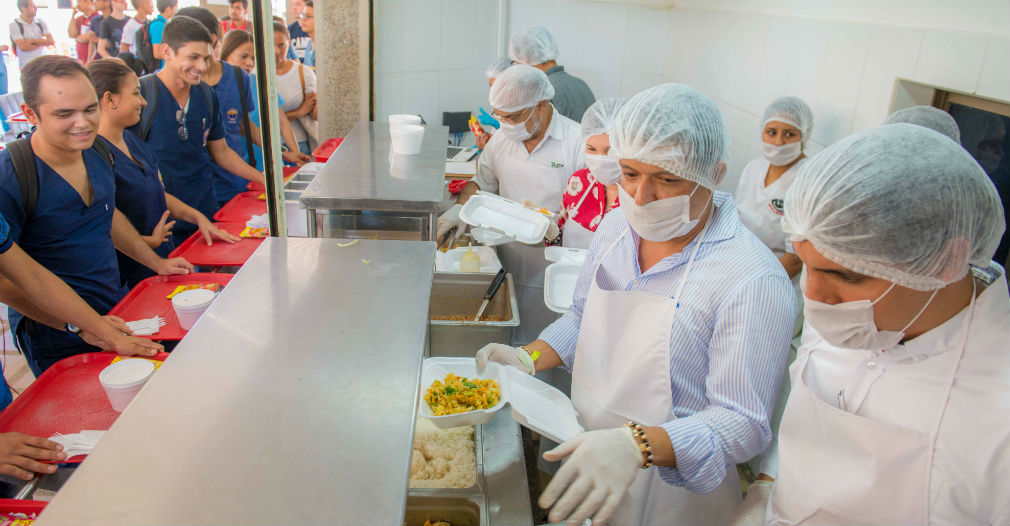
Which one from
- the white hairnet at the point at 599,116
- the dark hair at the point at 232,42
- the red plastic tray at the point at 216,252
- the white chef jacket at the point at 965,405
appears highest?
the dark hair at the point at 232,42

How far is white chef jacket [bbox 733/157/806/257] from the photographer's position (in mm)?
2840

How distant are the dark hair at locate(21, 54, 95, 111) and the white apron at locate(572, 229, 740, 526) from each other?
1899mm

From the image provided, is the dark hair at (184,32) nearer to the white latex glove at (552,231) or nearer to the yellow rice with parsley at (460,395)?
the white latex glove at (552,231)

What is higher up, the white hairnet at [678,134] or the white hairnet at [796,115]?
the white hairnet at [678,134]

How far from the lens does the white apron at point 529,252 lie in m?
2.76

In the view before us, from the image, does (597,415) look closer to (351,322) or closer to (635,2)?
(351,322)

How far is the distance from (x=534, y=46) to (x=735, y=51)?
4.58ft

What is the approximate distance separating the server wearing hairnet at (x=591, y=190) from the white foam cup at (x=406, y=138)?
2.27ft

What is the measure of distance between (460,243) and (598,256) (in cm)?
116

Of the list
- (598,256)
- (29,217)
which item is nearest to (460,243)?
(598,256)

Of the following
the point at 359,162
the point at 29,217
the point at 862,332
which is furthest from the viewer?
the point at 359,162

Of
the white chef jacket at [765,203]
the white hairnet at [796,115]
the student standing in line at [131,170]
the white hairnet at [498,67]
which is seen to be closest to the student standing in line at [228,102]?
the student standing in line at [131,170]

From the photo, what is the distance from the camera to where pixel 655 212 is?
4.61 feet

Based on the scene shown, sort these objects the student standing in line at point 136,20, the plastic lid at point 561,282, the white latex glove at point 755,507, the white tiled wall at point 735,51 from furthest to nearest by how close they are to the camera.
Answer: the student standing in line at point 136,20
the white tiled wall at point 735,51
the plastic lid at point 561,282
the white latex glove at point 755,507
